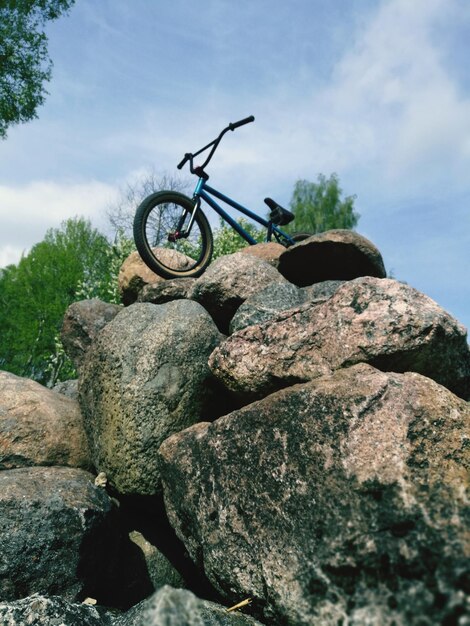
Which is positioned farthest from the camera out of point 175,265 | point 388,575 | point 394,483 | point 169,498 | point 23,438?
point 175,265

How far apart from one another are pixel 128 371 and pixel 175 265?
105 inches

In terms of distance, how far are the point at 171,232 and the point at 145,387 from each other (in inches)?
109

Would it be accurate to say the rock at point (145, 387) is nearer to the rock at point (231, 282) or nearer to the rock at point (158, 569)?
the rock at point (231, 282)

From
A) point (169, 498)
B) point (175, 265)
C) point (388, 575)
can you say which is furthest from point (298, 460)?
point (175, 265)

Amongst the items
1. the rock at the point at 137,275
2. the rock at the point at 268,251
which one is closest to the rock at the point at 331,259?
the rock at the point at 268,251

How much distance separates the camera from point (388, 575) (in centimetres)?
331

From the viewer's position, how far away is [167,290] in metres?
7.87

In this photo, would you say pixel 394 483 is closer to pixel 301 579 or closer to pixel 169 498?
pixel 301 579

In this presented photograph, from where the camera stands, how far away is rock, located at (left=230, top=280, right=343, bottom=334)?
6.48 m

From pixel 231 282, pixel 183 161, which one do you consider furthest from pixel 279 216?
pixel 231 282

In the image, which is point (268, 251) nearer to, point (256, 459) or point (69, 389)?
point (69, 389)

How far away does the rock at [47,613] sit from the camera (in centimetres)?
484

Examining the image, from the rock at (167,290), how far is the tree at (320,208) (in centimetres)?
2827

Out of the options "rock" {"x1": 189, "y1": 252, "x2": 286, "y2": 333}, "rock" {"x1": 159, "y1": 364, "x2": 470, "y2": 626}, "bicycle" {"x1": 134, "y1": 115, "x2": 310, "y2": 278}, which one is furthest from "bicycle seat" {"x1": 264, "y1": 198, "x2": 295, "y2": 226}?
"rock" {"x1": 159, "y1": 364, "x2": 470, "y2": 626}
